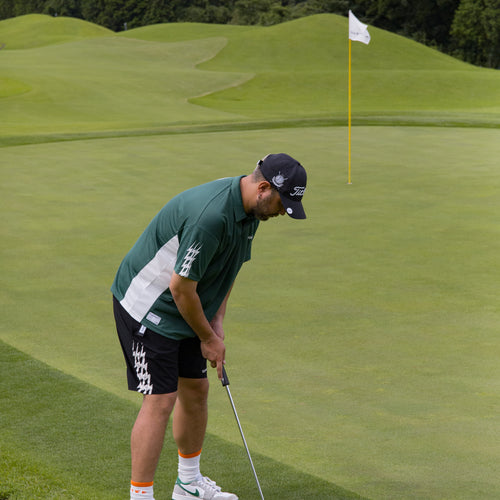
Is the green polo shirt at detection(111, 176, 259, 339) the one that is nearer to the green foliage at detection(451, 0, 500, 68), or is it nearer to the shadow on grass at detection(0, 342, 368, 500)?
the shadow on grass at detection(0, 342, 368, 500)

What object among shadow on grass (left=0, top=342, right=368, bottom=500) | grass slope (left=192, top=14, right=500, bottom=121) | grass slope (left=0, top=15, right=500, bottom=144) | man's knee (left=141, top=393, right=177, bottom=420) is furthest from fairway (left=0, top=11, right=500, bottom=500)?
grass slope (left=192, top=14, right=500, bottom=121)

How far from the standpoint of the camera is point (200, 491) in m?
3.03

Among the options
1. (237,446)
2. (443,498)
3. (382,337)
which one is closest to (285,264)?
(382,337)

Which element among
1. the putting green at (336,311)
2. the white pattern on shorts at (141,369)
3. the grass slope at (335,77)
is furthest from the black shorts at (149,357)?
the grass slope at (335,77)

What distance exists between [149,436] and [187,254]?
2.33ft

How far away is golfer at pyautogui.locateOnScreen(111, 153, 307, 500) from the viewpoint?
2.77 meters

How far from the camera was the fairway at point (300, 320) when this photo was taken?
327 centimetres

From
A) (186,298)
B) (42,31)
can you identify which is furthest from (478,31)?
(186,298)

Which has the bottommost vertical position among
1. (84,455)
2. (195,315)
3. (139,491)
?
(84,455)

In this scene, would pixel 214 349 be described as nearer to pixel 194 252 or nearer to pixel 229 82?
pixel 194 252

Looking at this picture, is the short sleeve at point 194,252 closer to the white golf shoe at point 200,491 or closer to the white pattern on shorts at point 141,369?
the white pattern on shorts at point 141,369

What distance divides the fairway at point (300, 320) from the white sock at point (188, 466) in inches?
3.9

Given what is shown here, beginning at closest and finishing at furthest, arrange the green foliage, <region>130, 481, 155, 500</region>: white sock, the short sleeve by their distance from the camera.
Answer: the short sleeve, <region>130, 481, 155, 500</region>: white sock, the green foliage

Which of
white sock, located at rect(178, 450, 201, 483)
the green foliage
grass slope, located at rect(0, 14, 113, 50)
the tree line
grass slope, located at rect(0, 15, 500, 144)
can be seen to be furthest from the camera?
the tree line
